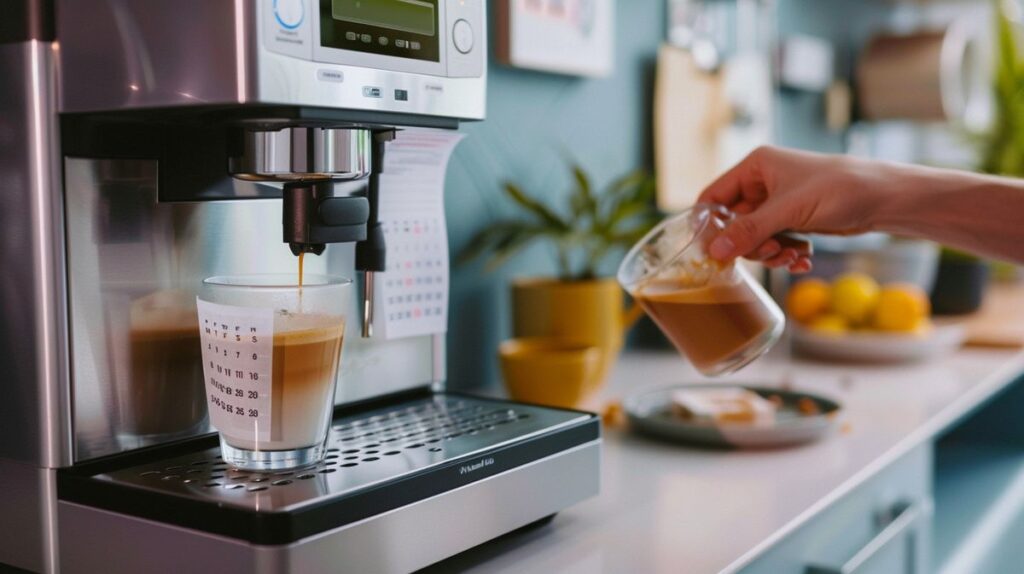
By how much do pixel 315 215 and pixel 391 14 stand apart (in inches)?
6.1

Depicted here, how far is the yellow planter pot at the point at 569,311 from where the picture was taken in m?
1.45

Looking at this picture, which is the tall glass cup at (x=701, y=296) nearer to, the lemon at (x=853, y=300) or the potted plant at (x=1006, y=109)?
the lemon at (x=853, y=300)

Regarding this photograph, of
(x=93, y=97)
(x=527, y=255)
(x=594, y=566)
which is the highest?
(x=93, y=97)

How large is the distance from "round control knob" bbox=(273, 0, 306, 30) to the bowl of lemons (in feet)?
4.30

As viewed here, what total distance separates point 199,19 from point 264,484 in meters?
0.31

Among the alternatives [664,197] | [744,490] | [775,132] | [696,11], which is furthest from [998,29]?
[744,490]

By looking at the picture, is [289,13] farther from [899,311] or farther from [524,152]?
[899,311]

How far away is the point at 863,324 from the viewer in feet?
6.24

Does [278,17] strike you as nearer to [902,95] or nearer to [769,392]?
[769,392]

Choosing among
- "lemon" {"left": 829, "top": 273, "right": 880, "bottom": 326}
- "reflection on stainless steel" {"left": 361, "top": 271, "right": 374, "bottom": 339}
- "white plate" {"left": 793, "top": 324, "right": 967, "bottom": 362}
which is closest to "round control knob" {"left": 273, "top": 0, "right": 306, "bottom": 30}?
"reflection on stainless steel" {"left": 361, "top": 271, "right": 374, "bottom": 339}

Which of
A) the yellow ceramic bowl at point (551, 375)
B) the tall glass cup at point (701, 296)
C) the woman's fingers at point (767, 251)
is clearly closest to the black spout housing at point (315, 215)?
the tall glass cup at point (701, 296)

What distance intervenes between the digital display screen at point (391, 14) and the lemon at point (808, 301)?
4.26ft

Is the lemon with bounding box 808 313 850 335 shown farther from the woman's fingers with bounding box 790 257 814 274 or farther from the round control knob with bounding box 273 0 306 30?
the round control knob with bounding box 273 0 306 30

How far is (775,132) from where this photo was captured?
2.38m
